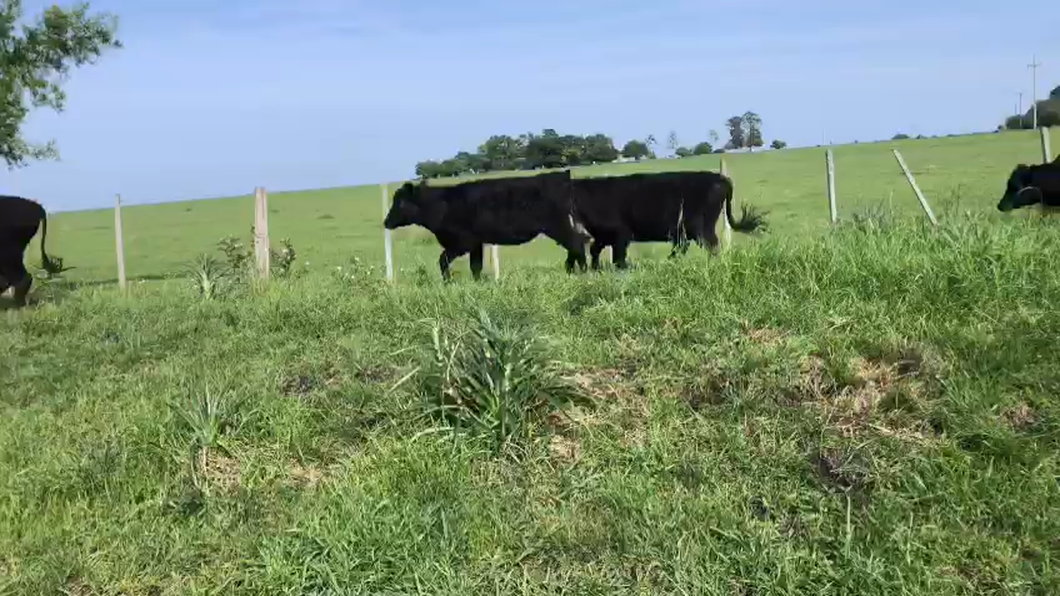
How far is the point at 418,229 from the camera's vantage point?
17094 millimetres

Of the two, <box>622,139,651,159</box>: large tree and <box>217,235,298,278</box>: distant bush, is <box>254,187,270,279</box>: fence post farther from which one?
<box>622,139,651,159</box>: large tree

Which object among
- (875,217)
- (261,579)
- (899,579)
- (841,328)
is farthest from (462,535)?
(875,217)

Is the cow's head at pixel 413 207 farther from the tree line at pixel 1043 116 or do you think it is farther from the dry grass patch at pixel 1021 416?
the tree line at pixel 1043 116

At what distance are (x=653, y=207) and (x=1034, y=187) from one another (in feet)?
19.3

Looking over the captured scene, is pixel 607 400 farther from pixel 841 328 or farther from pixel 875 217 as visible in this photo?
pixel 875 217

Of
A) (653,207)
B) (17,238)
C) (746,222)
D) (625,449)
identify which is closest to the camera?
(625,449)

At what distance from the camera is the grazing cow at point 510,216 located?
11.3 m

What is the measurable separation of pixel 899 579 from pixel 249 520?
8.40 ft

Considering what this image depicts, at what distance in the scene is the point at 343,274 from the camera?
11109 millimetres

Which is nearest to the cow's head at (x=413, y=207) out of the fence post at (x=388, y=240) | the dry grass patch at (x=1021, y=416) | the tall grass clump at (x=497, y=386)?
the fence post at (x=388, y=240)

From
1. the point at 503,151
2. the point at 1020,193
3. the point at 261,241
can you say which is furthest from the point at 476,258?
the point at 503,151

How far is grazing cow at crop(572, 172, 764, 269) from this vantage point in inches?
434

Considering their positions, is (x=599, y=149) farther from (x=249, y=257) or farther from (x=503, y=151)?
(x=249, y=257)

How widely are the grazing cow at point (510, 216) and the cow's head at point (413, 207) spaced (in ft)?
1.08
